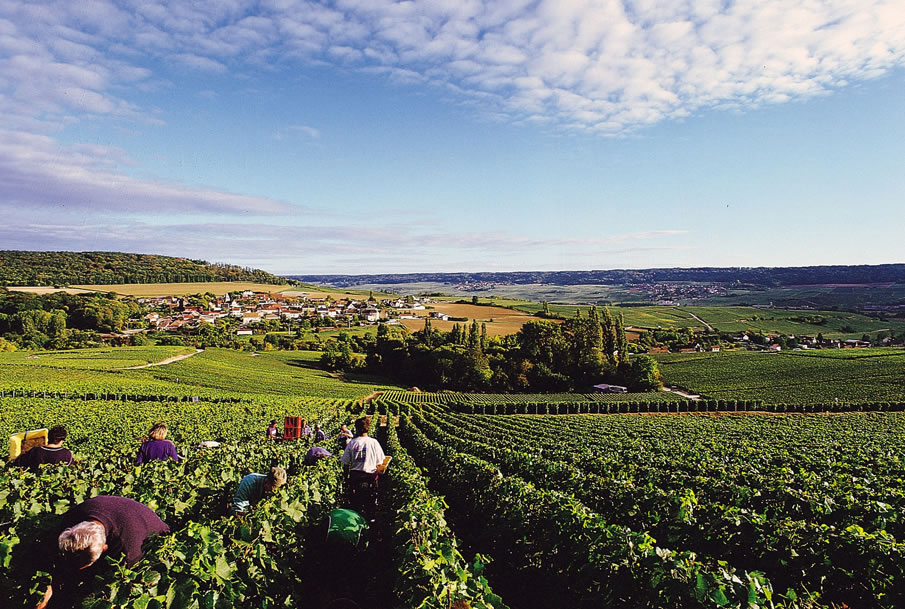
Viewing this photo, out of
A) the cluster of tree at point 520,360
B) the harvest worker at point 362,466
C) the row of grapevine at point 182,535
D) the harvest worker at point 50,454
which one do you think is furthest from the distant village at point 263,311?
the harvest worker at point 362,466

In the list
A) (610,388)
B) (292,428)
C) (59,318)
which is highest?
(292,428)

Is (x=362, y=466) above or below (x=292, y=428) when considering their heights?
above

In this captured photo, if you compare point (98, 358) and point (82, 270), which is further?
point (82, 270)

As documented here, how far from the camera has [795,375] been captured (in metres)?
71.4

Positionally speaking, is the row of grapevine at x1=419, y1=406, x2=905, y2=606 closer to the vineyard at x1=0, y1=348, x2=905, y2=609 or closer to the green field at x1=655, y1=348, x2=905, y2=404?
the vineyard at x1=0, y1=348, x2=905, y2=609

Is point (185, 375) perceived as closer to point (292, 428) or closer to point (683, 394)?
point (292, 428)

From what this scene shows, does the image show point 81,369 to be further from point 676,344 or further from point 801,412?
point 676,344

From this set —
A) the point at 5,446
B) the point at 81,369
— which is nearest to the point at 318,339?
the point at 81,369

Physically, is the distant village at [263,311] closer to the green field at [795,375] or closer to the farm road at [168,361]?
the farm road at [168,361]

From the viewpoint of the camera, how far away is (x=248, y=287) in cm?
17950

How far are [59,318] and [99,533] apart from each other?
392ft

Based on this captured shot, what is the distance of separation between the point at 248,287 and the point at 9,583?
189656 millimetres

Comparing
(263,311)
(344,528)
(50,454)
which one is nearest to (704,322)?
(263,311)

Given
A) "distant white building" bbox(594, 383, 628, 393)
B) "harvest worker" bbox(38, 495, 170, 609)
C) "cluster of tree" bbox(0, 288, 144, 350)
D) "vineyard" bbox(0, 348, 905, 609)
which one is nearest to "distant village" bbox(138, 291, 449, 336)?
"cluster of tree" bbox(0, 288, 144, 350)
